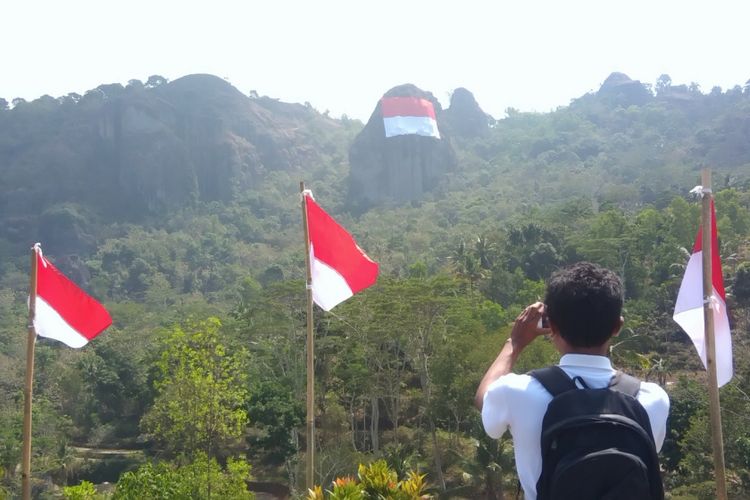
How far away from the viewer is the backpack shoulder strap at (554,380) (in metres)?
1.90

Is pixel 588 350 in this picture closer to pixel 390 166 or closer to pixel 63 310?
pixel 63 310

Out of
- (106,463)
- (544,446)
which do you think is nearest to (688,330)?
(544,446)

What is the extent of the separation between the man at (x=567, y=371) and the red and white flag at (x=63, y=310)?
569 centimetres

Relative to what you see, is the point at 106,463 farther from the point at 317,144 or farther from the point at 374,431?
the point at 317,144

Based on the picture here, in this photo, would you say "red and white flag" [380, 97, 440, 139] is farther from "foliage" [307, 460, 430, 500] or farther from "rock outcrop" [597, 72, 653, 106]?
"foliage" [307, 460, 430, 500]

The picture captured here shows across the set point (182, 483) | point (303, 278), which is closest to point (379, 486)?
point (182, 483)

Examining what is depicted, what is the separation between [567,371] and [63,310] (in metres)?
6.11

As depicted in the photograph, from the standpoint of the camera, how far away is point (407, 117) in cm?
8062

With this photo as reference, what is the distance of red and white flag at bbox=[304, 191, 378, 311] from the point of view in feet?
Result: 21.3

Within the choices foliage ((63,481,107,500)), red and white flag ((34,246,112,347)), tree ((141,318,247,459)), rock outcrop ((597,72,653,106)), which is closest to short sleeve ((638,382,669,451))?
red and white flag ((34,246,112,347))

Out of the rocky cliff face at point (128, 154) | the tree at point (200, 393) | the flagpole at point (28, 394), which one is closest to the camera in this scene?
the flagpole at point (28, 394)

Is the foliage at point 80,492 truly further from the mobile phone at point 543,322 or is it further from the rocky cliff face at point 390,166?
the rocky cliff face at point 390,166

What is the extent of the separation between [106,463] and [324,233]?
20512 millimetres

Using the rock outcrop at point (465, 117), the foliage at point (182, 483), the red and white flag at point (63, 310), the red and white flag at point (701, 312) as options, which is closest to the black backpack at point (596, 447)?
the red and white flag at point (701, 312)
